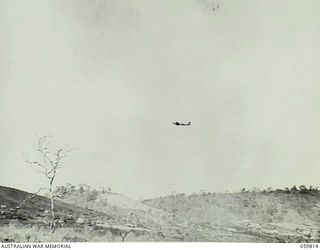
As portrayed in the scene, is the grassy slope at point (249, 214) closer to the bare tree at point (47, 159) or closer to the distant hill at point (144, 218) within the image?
the distant hill at point (144, 218)

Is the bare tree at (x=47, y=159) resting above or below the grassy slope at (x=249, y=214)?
above

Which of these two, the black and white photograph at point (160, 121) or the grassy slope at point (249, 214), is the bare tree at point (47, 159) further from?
the grassy slope at point (249, 214)

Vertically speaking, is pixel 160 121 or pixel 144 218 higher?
pixel 160 121

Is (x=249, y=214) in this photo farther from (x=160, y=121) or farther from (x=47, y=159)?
(x=47, y=159)

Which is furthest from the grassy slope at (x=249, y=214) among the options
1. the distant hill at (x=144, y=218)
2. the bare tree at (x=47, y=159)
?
the bare tree at (x=47, y=159)

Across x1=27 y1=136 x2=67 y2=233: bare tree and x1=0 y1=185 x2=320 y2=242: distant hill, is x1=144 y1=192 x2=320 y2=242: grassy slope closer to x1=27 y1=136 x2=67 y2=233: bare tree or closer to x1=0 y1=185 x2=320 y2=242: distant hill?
x1=0 y1=185 x2=320 y2=242: distant hill

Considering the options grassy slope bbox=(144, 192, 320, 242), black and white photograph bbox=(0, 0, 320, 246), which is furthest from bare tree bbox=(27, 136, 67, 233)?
grassy slope bbox=(144, 192, 320, 242)

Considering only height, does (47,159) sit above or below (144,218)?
above

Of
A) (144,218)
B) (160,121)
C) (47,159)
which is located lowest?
(144,218)

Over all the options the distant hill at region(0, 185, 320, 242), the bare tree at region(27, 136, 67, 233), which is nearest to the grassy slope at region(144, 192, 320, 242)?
the distant hill at region(0, 185, 320, 242)

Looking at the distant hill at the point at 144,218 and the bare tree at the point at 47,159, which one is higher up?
the bare tree at the point at 47,159

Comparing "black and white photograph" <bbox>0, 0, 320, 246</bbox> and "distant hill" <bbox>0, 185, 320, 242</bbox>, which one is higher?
"black and white photograph" <bbox>0, 0, 320, 246</bbox>

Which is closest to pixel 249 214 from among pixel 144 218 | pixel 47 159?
pixel 144 218
